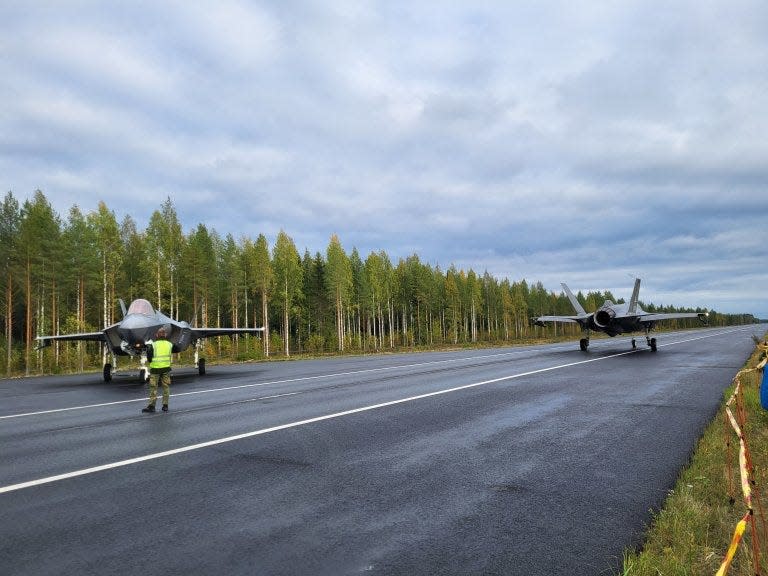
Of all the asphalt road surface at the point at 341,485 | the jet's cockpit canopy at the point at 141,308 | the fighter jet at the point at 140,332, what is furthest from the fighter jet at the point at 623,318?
the jet's cockpit canopy at the point at 141,308

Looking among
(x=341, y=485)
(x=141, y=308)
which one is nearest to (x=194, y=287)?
(x=141, y=308)

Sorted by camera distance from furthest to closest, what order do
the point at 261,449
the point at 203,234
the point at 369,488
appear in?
the point at 203,234 < the point at 261,449 < the point at 369,488

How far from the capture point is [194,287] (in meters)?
44.1

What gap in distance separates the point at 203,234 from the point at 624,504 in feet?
178

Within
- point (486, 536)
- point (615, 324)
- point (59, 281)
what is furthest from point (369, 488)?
point (59, 281)

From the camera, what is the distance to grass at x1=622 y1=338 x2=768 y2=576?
10.3ft

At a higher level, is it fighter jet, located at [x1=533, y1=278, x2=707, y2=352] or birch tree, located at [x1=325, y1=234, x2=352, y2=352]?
birch tree, located at [x1=325, y1=234, x2=352, y2=352]

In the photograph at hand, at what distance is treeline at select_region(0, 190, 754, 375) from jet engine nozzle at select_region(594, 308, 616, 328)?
22.8 meters

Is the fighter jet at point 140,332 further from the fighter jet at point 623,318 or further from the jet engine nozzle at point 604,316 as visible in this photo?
the jet engine nozzle at point 604,316

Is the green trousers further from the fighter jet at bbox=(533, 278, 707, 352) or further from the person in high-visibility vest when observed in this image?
the fighter jet at bbox=(533, 278, 707, 352)

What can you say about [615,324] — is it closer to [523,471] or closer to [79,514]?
[523,471]

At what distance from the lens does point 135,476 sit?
509cm

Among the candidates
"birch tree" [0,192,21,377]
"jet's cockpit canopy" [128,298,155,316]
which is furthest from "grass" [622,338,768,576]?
"birch tree" [0,192,21,377]

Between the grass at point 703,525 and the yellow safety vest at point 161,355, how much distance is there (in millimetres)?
9645
